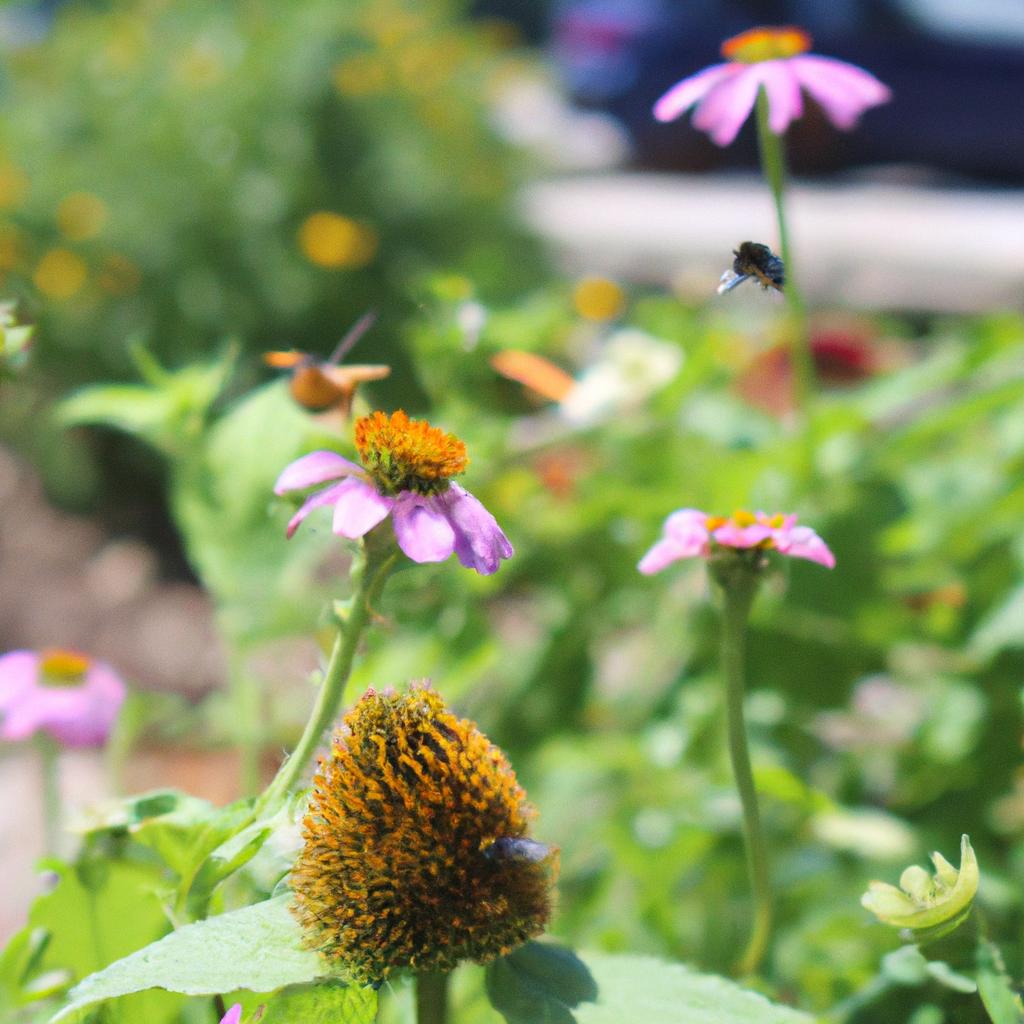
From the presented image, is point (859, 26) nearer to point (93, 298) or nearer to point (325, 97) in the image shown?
point (325, 97)

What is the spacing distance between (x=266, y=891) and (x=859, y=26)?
18.7 feet

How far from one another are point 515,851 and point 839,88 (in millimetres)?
365

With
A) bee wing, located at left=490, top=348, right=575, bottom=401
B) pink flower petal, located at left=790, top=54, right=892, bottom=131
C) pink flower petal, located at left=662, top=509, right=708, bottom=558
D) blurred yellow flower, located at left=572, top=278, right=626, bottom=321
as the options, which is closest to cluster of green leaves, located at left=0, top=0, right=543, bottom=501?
blurred yellow flower, located at left=572, top=278, right=626, bottom=321

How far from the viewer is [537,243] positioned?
10.3 ft

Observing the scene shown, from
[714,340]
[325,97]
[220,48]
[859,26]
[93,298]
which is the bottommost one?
[714,340]

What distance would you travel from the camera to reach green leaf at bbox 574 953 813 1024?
0.42 meters

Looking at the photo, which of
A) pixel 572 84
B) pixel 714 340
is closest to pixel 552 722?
pixel 714 340

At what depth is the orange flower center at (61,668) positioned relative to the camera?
705mm

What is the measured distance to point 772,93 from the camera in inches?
22.5

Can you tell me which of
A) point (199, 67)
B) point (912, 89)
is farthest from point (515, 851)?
point (912, 89)

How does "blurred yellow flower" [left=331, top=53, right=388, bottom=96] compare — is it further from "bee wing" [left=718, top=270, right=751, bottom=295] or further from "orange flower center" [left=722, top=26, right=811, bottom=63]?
"bee wing" [left=718, top=270, right=751, bottom=295]

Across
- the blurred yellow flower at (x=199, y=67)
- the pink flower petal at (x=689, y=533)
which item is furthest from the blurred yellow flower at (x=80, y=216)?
the pink flower petal at (x=689, y=533)

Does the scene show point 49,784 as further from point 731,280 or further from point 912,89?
point 912,89

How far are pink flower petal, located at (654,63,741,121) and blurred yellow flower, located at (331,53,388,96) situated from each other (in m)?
2.39
